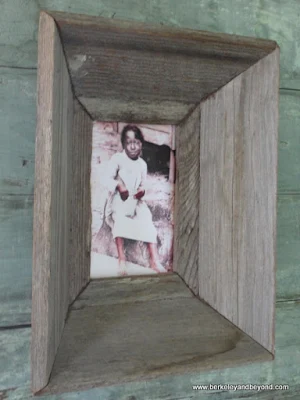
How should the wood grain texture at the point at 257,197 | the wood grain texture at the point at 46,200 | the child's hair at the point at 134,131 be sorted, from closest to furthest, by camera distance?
1. the wood grain texture at the point at 46,200
2. the wood grain texture at the point at 257,197
3. the child's hair at the point at 134,131

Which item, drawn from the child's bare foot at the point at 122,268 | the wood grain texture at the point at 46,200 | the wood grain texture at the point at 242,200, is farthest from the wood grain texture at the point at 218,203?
the wood grain texture at the point at 46,200

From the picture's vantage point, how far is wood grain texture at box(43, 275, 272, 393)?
52 centimetres

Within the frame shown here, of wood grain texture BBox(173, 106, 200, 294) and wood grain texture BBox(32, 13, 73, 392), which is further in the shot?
wood grain texture BBox(173, 106, 200, 294)

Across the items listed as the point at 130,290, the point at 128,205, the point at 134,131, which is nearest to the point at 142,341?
the point at 130,290

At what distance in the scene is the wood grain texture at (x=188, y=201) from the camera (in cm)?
70

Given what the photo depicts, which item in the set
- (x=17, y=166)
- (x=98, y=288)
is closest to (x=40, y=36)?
(x=17, y=166)

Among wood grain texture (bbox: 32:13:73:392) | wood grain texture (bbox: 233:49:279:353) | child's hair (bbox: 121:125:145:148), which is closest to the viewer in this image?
wood grain texture (bbox: 32:13:73:392)

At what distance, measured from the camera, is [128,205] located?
0.68 meters

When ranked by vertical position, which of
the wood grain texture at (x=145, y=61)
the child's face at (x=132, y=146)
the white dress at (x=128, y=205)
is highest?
the wood grain texture at (x=145, y=61)

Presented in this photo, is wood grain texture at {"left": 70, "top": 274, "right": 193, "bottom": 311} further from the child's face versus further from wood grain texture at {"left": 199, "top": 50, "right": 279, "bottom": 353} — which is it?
the child's face

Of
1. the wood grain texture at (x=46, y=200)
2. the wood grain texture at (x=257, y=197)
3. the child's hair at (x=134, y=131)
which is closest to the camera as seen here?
the wood grain texture at (x=46, y=200)

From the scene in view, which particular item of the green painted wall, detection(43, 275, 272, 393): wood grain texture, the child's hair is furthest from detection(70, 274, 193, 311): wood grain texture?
the child's hair

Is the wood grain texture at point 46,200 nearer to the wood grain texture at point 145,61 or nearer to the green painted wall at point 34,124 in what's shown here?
the wood grain texture at point 145,61

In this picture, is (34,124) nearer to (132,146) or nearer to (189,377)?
(132,146)
